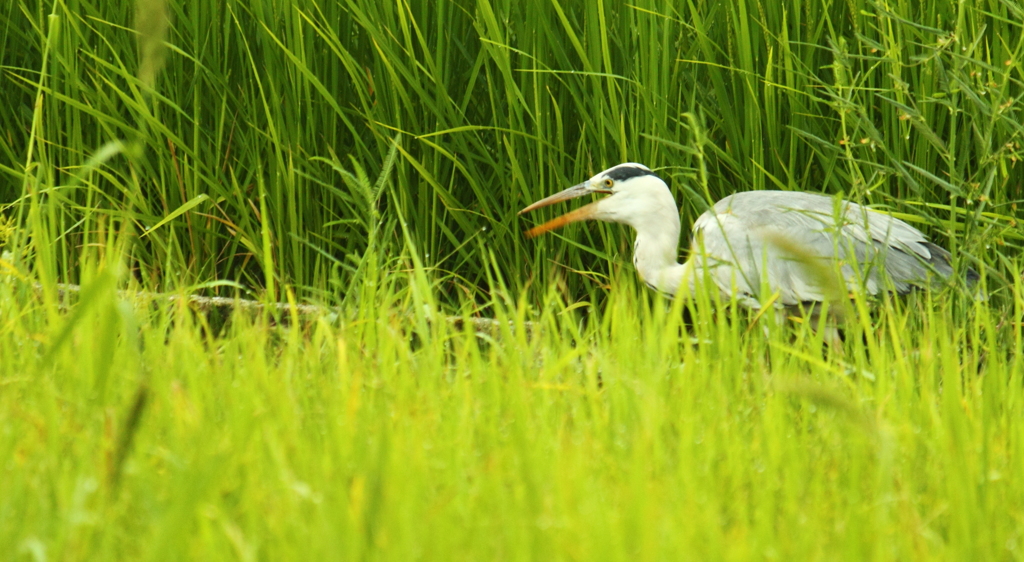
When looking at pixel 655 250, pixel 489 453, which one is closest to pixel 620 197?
pixel 655 250

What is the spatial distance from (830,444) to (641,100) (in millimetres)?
1771

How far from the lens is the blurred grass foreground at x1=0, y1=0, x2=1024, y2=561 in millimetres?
1230

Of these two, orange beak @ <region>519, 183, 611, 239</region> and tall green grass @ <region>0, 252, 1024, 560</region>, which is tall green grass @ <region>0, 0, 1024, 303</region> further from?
tall green grass @ <region>0, 252, 1024, 560</region>

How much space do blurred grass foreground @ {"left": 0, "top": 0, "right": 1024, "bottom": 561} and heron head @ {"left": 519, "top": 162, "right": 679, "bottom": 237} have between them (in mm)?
98

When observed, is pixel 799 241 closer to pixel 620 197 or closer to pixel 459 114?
pixel 620 197

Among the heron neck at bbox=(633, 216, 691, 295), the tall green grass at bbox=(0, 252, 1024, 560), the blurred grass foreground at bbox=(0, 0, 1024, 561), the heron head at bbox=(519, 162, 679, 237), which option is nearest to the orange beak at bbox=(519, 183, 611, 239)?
the heron head at bbox=(519, 162, 679, 237)

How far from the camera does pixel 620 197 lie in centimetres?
316

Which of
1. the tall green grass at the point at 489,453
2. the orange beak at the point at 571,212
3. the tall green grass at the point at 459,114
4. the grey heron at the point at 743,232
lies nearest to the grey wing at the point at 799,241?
the grey heron at the point at 743,232

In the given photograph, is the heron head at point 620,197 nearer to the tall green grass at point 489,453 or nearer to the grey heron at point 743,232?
the grey heron at point 743,232

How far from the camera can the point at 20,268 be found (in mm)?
2404

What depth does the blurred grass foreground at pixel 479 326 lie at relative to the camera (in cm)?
123

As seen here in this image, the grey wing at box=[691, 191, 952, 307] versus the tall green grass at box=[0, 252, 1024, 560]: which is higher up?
the tall green grass at box=[0, 252, 1024, 560]

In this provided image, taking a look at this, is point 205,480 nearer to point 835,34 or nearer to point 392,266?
point 392,266

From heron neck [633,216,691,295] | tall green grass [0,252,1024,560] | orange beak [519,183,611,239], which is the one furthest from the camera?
heron neck [633,216,691,295]
